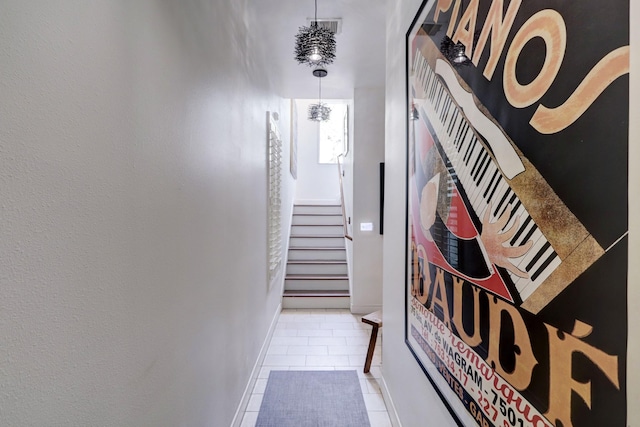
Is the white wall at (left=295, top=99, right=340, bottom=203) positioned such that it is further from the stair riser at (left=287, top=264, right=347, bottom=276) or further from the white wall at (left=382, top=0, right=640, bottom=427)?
the white wall at (left=382, top=0, right=640, bottom=427)

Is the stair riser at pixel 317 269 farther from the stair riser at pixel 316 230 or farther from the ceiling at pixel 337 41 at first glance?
the ceiling at pixel 337 41

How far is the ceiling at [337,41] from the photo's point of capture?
2.31 m

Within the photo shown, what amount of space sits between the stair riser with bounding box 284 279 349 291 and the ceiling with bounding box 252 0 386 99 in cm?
265

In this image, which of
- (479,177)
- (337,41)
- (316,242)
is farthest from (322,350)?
(337,41)

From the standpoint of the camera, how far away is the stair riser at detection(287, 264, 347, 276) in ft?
15.7

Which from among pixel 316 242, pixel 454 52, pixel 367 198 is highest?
pixel 454 52

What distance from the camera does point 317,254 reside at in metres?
5.06

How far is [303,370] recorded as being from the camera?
2.68 meters

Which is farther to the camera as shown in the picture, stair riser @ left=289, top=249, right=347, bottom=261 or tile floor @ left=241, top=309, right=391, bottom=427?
stair riser @ left=289, top=249, right=347, bottom=261

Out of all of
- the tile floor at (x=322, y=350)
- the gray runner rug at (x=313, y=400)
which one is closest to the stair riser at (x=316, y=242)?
the tile floor at (x=322, y=350)

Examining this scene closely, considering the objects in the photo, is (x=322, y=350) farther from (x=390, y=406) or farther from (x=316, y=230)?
(x=316, y=230)

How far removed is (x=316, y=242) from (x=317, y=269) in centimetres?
63

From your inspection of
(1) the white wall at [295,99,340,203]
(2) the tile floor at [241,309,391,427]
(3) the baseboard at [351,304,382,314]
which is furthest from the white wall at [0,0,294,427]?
(1) the white wall at [295,99,340,203]

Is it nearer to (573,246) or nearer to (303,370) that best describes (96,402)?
(573,246)
